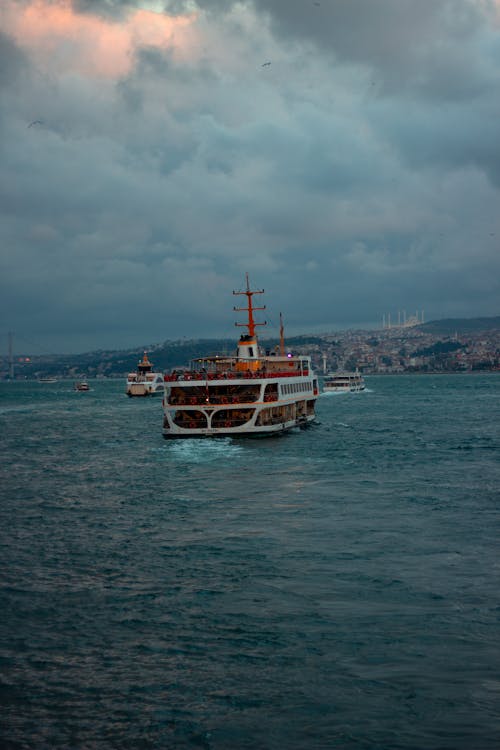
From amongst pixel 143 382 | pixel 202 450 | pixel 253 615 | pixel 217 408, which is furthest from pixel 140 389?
pixel 253 615

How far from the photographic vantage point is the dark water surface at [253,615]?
9.89 m

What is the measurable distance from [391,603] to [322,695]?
4.15 m

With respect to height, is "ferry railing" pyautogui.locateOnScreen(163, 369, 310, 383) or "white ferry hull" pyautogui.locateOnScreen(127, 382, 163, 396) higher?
"ferry railing" pyautogui.locateOnScreen(163, 369, 310, 383)

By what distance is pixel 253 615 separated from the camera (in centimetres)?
1404

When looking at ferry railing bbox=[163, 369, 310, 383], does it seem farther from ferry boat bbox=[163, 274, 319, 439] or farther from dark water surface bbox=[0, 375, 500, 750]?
dark water surface bbox=[0, 375, 500, 750]

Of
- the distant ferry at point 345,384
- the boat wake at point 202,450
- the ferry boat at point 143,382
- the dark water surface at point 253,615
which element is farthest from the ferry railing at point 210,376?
the distant ferry at point 345,384

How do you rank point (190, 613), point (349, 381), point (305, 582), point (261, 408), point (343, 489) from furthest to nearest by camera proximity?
point (349, 381) → point (261, 408) → point (343, 489) → point (305, 582) → point (190, 613)

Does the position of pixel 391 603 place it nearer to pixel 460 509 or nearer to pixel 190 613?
pixel 190 613

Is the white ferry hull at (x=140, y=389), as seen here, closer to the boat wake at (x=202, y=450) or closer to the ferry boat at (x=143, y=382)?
the ferry boat at (x=143, y=382)

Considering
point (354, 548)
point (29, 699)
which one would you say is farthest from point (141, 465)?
point (29, 699)

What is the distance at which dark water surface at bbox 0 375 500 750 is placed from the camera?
9891mm

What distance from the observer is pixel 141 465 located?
3981 cm

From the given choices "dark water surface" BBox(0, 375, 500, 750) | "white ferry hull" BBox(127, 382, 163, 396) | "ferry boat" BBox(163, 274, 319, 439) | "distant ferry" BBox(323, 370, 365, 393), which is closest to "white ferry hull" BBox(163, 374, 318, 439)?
"ferry boat" BBox(163, 274, 319, 439)

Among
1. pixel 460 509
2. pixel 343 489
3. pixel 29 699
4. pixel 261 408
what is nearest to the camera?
pixel 29 699
